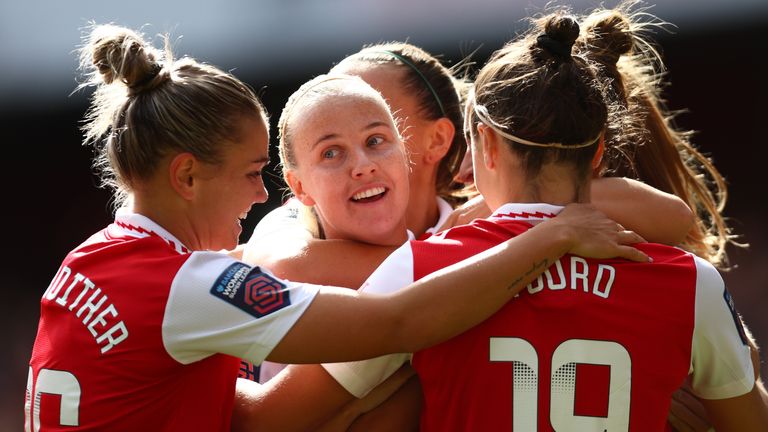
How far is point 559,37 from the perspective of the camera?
209cm

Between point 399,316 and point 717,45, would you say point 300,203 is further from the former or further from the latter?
point 717,45

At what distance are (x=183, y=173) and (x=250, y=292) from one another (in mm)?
416

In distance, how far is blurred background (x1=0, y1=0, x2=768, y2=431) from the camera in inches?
281

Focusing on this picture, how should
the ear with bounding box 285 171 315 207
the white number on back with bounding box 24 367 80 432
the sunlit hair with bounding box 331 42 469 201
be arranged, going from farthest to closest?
the sunlit hair with bounding box 331 42 469 201
the ear with bounding box 285 171 315 207
the white number on back with bounding box 24 367 80 432

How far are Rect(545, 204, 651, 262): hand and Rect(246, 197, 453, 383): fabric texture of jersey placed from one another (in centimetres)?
84

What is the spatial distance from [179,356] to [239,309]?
0.59 feet

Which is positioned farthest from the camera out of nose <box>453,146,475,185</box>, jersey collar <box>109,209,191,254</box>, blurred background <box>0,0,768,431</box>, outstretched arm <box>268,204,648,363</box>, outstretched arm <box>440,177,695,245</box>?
blurred background <box>0,0,768,431</box>

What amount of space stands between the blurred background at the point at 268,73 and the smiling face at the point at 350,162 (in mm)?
4322

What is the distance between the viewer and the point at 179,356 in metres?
1.94

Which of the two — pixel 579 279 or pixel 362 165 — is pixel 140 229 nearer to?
pixel 362 165

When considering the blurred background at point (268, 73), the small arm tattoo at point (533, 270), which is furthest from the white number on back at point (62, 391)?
the blurred background at point (268, 73)

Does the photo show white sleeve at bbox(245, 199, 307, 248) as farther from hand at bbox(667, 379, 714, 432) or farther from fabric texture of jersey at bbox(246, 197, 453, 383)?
hand at bbox(667, 379, 714, 432)

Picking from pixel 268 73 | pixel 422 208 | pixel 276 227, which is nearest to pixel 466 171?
pixel 422 208

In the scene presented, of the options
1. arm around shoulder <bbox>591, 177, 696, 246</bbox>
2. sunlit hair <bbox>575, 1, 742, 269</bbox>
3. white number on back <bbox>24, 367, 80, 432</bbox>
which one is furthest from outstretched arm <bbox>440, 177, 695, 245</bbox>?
white number on back <bbox>24, 367, 80, 432</bbox>
